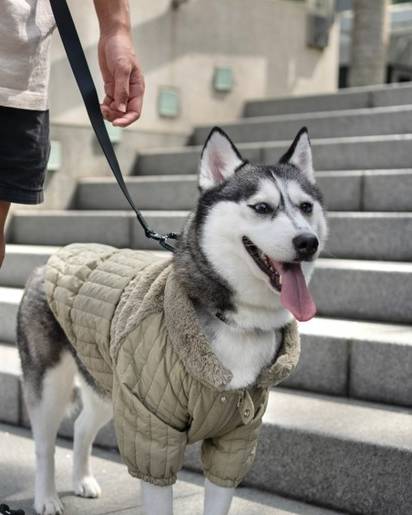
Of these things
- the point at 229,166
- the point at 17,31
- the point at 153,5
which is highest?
the point at 153,5

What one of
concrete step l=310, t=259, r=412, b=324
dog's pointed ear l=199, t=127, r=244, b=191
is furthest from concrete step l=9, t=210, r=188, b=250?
dog's pointed ear l=199, t=127, r=244, b=191

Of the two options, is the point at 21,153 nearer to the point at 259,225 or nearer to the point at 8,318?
the point at 259,225

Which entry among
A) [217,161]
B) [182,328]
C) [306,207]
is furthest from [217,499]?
[217,161]

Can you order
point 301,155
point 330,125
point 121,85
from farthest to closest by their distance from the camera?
point 330,125, point 301,155, point 121,85

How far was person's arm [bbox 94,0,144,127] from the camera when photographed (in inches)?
81.0

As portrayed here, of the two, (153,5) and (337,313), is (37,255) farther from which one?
(153,5)

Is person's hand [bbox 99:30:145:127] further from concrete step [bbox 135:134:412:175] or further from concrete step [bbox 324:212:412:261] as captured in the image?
concrete step [bbox 135:134:412:175]

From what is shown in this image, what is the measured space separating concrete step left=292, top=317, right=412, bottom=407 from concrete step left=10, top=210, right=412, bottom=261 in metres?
0.70

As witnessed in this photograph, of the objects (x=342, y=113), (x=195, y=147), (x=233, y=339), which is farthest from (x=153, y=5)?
(x=233, y=339)

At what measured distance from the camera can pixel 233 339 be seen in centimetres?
213

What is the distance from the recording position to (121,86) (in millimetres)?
2074

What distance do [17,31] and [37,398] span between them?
1.37 metres

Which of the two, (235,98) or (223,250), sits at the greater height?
(235,98)

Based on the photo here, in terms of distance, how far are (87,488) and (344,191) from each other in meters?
2.47
